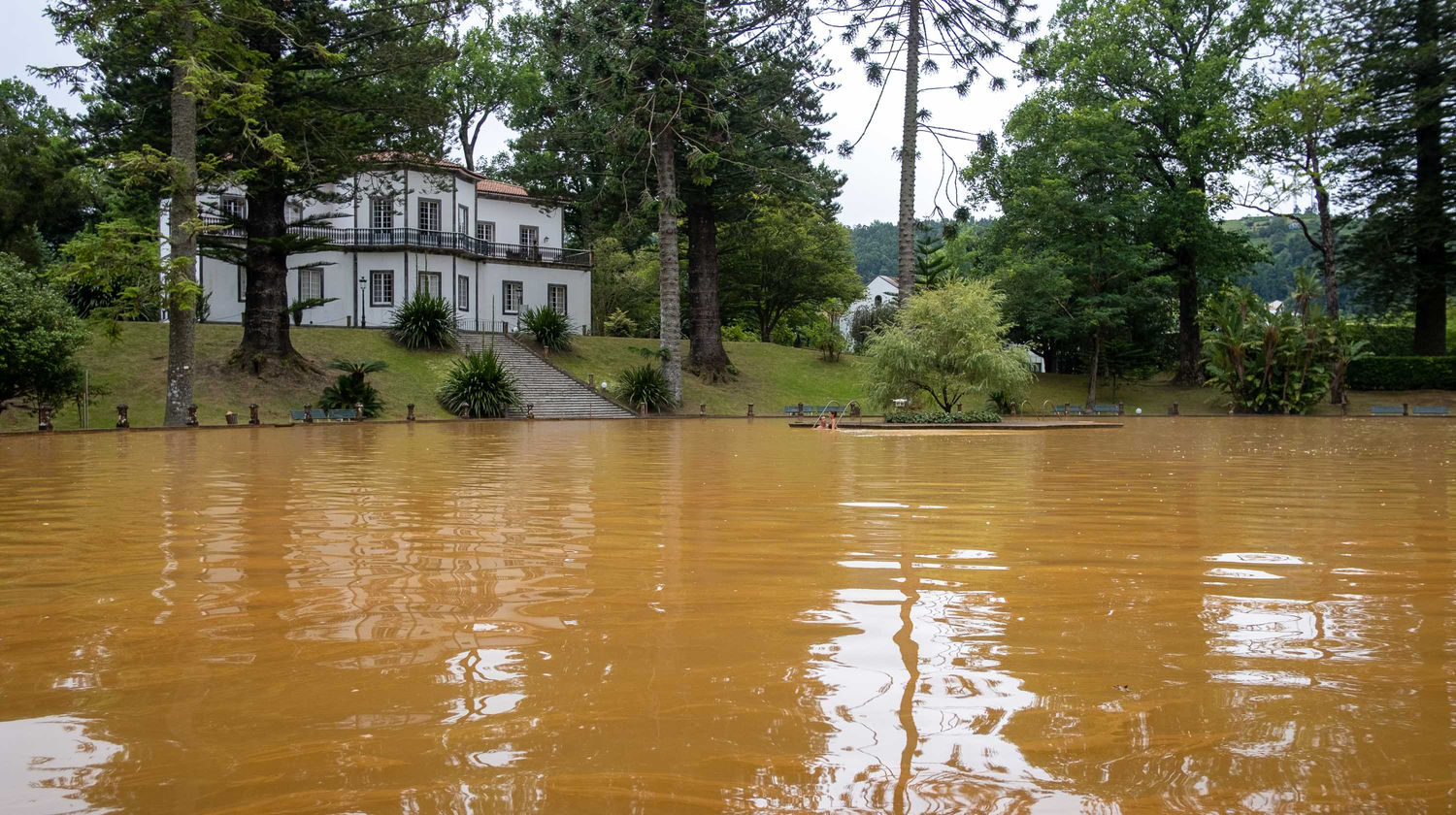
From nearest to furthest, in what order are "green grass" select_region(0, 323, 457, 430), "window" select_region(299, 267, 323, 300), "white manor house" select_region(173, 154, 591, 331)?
"green grass" select_region(0, 323, 457, 430), "white manor house" select_region(173, 154, 591, 331), "window" select_region(299, 267, 323, 300)

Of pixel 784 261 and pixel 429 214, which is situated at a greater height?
pixel 429 214

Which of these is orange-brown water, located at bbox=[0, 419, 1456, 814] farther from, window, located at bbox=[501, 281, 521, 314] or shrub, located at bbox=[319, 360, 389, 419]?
window, located at bbox=[501, 281, 521, 314]

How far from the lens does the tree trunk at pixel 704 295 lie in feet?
128

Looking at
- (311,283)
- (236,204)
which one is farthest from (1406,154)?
(236,204)

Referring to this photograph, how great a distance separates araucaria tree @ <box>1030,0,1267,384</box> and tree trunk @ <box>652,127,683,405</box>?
67.1 feet

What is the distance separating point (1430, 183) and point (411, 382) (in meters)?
42.7

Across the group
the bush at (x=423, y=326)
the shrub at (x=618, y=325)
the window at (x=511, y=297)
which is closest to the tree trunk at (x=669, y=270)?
the bush at (x=423, y=326)

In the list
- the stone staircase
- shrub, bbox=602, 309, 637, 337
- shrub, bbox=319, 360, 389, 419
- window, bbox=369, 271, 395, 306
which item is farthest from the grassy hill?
window, bbox=369, 271, 395, 306

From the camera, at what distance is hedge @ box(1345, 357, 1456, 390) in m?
41.1

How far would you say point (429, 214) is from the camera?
44469 millimetres

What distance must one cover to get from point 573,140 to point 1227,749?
36.4m

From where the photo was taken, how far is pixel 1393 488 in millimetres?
8547

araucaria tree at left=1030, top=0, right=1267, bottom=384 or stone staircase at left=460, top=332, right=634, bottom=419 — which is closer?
stone staircase at left=460, top=332, right=634, bottom=419

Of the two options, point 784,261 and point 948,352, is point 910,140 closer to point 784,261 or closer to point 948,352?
point 948,352
